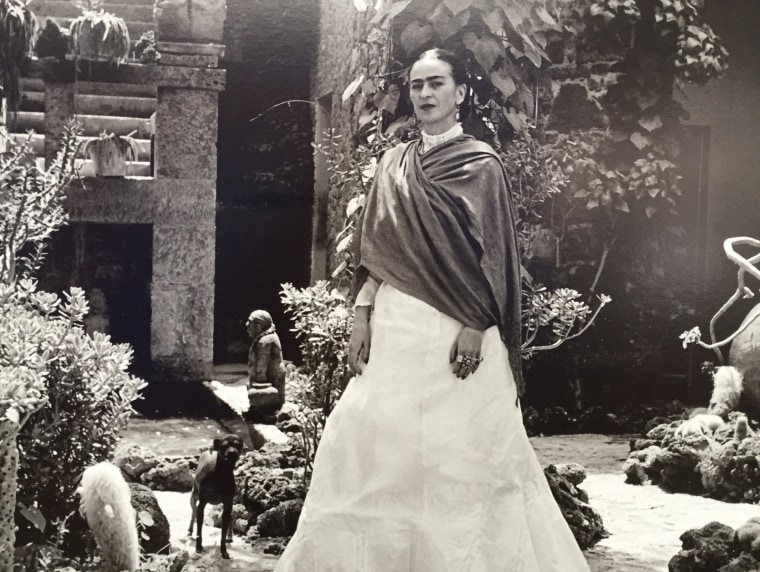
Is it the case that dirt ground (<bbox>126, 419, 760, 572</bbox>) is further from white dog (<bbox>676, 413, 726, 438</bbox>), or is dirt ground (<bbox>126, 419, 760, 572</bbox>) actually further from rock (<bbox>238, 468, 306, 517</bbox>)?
white dog (<bbox>676, 413, 726, 438</bbox>)

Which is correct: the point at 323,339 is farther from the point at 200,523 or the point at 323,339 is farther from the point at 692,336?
the point at 692,336

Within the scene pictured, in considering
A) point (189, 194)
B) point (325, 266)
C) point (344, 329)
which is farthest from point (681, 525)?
point (189, 194)

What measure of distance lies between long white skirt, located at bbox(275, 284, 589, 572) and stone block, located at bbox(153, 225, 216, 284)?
119 inches

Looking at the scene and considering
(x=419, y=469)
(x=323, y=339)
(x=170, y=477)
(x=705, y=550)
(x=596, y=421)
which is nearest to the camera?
(x=419, y=469)

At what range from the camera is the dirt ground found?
4402 millimetres

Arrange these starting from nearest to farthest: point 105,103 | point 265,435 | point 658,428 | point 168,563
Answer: point 168,563, point 265,435, point 105,103, point 658,428

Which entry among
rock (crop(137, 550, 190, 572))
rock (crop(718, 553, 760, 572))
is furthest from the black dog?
rock (crop(718, 553, 760, 572))

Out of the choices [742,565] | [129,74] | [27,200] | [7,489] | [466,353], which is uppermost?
[129,74]

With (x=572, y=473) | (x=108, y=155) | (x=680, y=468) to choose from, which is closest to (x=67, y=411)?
(x=108, y=155)

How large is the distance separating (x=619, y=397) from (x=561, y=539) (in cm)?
379

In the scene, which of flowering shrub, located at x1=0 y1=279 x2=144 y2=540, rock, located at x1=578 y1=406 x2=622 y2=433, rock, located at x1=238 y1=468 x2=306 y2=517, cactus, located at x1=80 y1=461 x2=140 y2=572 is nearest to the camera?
cactus, located at x1=80 y1=461 x2=140 y2=572

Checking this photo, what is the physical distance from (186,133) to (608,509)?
3.20m

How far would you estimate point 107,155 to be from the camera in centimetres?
583

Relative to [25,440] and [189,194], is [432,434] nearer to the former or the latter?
[25,440]
